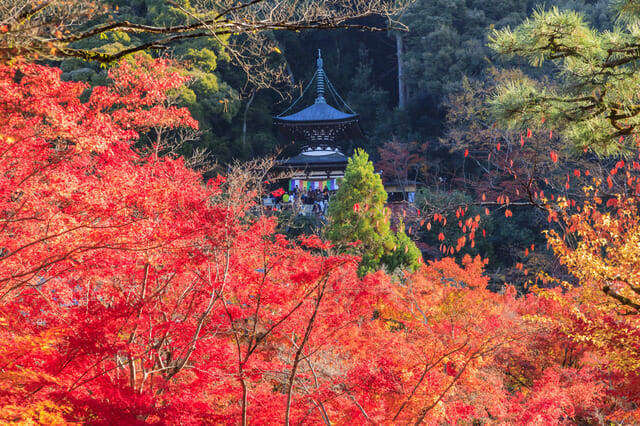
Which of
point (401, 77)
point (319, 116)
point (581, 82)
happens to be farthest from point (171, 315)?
point (401, 77)

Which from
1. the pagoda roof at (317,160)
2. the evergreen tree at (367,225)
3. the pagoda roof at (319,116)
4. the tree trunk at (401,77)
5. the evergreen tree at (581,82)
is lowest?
the evergreen tree at (367,225)

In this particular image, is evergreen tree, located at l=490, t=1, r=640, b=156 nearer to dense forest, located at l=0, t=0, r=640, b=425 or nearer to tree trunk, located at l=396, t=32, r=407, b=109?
dense forest, located at l=0, t=0, r=640, b=425

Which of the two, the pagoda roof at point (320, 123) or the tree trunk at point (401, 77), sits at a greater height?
the tree trunk at point (401, 77)

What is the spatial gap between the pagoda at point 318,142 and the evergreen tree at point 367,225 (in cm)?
967

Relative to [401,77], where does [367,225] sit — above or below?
below

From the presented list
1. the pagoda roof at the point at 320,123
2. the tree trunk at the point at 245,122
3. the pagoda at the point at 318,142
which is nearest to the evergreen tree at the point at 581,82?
the pagoda at the point at 318,142

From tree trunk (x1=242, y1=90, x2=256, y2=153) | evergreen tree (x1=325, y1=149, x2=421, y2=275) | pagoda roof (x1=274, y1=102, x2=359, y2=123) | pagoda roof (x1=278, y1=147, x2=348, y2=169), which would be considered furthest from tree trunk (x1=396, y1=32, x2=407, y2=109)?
evergreen tree (x1=325, y1=149, x2=421, y2=275)

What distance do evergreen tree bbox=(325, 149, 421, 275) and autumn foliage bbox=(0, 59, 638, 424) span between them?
19.6 feet

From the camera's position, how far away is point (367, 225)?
1459 centimetres

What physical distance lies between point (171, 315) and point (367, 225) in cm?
888

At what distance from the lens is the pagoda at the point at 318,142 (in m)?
25.3

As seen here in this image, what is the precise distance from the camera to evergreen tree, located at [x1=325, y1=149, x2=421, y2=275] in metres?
14.2

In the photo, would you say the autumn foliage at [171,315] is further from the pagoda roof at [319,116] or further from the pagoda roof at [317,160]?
the pagoda roof at [319,116]

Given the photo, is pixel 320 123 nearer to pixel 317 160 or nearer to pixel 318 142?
pixel 318 142
